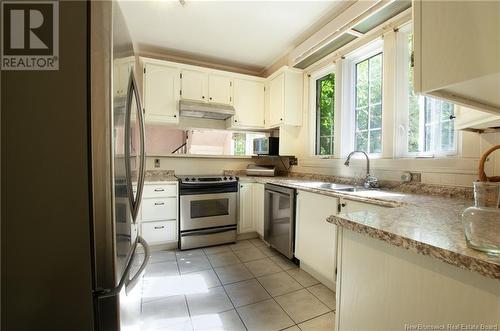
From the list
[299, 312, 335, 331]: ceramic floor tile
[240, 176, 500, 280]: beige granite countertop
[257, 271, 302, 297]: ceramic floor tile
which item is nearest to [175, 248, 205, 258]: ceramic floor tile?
[257, 271, 302, 297]: ceramic floor tile

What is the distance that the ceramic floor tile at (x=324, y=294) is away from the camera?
5.74 feet

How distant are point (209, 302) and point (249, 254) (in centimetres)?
97

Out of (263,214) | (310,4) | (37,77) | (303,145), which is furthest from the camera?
(303,145)

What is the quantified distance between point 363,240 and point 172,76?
10.1ft

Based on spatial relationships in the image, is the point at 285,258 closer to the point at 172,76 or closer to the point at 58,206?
the point at 58,206

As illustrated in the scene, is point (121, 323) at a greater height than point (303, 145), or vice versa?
point (303, 145)

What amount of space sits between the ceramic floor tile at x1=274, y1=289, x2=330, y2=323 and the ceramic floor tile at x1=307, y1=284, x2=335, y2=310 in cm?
4

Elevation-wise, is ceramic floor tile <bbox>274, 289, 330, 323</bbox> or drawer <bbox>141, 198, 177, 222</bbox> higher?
drawer <bbox>141, 198, 177, 222</bbox>

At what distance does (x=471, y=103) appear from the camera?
70 centimetres

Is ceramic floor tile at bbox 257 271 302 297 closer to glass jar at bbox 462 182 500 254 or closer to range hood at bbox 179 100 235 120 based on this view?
glass jar at bbox 462 182 500 254

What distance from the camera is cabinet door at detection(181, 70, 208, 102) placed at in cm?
313

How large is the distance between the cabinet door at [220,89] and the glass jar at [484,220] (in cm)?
307

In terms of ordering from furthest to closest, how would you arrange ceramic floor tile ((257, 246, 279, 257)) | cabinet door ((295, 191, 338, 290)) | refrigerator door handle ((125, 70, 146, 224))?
ceramic floor tile ((257, 246, 279, 257))
cabinet door ((295, 191, 338, 290))
refrigerator door handle ((125, 70, 146, 224))

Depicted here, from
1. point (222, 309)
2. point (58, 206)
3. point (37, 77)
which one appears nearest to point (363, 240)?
point (58, 206)
